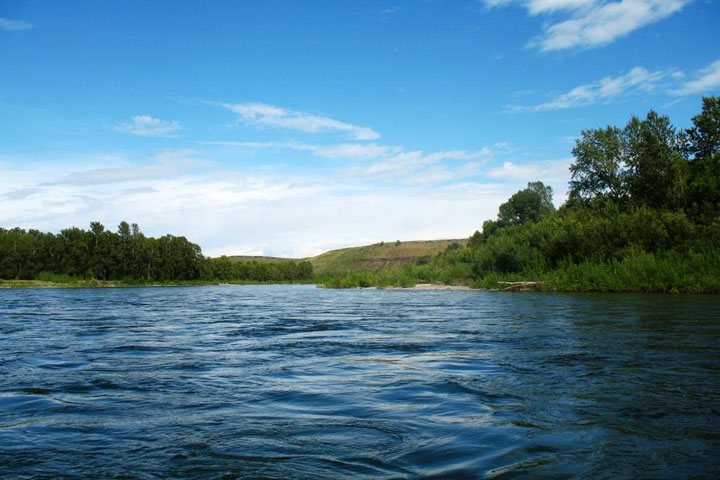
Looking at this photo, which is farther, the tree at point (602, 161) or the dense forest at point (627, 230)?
the tree at point (602, 161)

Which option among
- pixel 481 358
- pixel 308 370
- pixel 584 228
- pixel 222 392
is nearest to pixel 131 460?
pixel 222 392

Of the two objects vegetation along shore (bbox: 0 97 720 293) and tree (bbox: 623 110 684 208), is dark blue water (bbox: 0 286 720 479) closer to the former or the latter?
vegetation along shore (bbox: 0 97 720 293)

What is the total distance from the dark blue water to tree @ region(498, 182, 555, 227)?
245ft

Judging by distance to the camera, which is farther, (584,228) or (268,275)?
(268,275)

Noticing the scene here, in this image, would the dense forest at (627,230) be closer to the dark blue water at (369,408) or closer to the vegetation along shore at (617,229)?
the vegetation along shore at (617,229)

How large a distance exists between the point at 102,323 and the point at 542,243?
38388 mm

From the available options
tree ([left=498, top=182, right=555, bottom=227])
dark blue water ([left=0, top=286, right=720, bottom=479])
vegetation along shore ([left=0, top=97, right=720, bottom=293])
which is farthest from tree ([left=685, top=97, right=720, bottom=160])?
dark blue water ([left=0, top=286, right=720, bottom=479])

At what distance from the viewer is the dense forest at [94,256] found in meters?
106

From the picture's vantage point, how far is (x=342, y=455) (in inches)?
162

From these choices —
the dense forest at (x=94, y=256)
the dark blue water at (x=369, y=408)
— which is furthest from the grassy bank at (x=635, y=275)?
the dense forest at (x=94, y=256)

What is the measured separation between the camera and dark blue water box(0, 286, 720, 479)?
3.91 metres

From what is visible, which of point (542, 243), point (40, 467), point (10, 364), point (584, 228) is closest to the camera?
point (40, 467)

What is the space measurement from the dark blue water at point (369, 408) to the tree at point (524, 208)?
74.8 metres

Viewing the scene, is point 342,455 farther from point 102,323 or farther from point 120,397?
point 102,323
